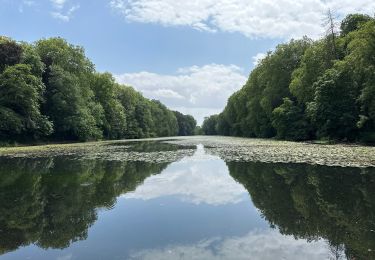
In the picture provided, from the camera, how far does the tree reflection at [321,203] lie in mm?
6990

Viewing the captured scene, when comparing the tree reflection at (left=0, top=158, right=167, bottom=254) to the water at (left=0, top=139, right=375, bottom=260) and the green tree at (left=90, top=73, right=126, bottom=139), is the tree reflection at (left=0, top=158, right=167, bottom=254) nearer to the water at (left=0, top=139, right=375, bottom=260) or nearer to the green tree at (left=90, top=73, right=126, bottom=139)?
the water at (left=0, top=139, right=375, bottom=260)

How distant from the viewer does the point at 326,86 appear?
126 ft

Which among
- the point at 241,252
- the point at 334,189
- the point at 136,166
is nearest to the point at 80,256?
the point at 241,252

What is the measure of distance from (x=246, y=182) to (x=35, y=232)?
835cm

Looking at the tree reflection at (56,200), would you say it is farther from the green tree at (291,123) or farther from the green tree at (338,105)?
the green tree at (291,123)

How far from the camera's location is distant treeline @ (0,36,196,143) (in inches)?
1909

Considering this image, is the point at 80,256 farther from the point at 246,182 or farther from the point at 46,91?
the point at 46,91

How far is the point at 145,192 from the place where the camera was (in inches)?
510

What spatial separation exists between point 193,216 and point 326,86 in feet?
108

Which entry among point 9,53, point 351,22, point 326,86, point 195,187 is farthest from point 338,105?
point 9,53

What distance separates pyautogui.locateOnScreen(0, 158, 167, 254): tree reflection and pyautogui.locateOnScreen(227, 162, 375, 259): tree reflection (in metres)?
4.48

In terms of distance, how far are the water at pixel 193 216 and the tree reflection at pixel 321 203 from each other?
2 centimetres

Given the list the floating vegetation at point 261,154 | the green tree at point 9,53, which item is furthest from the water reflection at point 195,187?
the green tree at point 9,53

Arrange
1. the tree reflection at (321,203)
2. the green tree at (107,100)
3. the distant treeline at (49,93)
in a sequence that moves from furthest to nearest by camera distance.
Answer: the green tree at (107,100) → the distant treeline at (49,93) → the tree reflection at (321,203)
